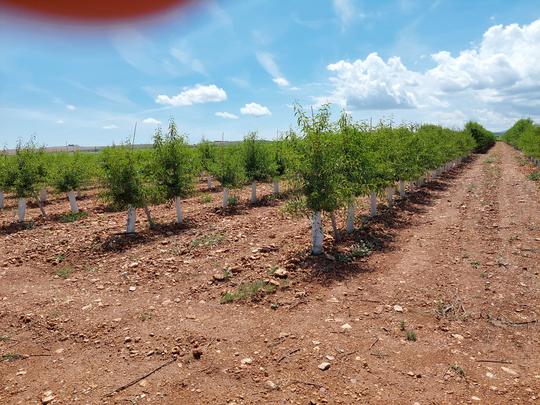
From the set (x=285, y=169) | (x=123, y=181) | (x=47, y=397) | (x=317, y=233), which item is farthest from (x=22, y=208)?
(x=47, y=397)

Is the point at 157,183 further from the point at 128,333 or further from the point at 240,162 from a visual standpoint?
the point at 128,333

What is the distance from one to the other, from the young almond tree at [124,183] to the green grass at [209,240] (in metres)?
3.44

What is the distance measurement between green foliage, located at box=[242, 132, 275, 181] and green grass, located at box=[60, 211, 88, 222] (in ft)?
31.2

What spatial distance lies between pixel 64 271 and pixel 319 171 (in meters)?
8.56

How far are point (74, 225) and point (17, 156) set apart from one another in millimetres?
5855

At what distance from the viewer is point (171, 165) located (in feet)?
57.2

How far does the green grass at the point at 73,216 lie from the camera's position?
19.3 meters

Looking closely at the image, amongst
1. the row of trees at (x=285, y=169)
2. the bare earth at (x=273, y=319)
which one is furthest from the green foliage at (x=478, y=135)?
the bare earth at (x=273, y=319)

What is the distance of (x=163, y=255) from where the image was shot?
41.9ft

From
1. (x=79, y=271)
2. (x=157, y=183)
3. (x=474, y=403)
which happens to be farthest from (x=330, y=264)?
(x=157, y=183)

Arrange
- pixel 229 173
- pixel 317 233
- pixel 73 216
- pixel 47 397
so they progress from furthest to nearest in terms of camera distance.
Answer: pixel 229 173, pixel 73 216, pixel 317 233, pixel 47 397

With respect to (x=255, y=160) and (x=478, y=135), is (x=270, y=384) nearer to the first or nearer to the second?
(x=255, y=160)

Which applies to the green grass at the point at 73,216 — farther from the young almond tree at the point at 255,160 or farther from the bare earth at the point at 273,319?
the young almond tree at the point at 255,160

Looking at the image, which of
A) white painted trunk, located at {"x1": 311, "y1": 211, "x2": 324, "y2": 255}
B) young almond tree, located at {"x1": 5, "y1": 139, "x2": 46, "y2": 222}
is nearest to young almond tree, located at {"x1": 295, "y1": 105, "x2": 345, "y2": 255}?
white painted trunk, located at {"x1": 311, "y1": 211, "x2": 324, "y2": 255}
